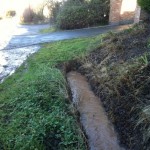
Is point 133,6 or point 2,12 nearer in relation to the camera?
point 133,6

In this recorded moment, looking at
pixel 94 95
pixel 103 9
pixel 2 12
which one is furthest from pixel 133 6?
pixel 2 12

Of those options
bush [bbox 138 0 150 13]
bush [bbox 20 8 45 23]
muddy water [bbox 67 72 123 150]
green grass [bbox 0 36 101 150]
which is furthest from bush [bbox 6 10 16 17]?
muddy water [bbox 67 72 123 150]

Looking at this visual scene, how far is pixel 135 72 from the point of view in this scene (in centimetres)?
595

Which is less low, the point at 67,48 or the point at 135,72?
the point at 135,72

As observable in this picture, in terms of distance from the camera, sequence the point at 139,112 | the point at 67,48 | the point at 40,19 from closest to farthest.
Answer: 1. the point at 139,112
2. the point at 67,48
3. the point at 40,19

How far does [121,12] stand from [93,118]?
34.1 feet

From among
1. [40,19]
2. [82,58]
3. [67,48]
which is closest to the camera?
[82,58]

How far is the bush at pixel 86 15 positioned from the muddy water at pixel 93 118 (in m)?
8.38

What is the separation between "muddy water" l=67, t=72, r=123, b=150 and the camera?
15.8 ft

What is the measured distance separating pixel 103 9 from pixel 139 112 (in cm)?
1128

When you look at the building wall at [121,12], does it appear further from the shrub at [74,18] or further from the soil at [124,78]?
the soil at [124,78]

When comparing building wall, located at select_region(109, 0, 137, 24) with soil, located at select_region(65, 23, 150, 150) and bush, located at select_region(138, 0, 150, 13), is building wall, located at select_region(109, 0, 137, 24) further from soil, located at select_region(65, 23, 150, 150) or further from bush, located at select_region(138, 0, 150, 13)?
soil, located at select_region(65, 23, 150, 150)

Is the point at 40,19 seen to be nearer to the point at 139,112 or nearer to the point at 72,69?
the point at 72,69

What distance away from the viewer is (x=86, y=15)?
50.4ft
